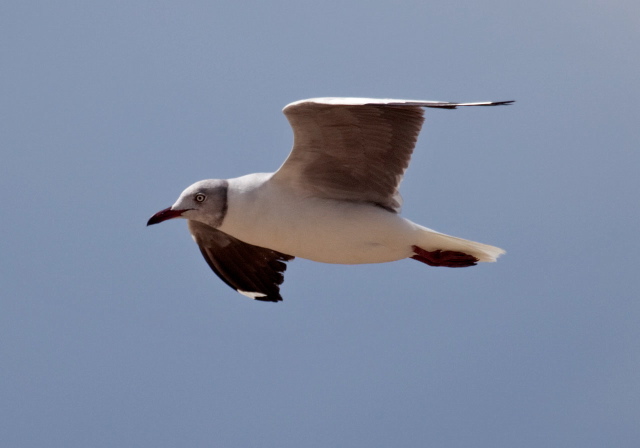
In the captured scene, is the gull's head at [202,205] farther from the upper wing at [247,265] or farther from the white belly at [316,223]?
the upper wing at [247,265]

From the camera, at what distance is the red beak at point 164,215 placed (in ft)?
28.5

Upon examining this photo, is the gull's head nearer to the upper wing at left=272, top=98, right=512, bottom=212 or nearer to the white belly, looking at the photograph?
the white belly

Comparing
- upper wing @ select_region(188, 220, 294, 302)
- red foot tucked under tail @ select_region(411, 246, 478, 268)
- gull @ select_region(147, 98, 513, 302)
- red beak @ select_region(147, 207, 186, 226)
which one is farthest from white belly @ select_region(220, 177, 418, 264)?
upper wing @ select_region(188, 220, 294, 302)

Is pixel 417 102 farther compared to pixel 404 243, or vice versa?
pixel 404 243

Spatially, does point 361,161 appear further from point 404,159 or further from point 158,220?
point 158,220

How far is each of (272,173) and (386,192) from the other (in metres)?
0.85

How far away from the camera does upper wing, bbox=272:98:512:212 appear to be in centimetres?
785

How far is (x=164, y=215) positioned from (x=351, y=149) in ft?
5.16

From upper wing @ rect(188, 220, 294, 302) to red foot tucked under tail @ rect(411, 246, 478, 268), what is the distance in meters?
1.51

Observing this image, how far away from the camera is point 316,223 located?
27.5 ft

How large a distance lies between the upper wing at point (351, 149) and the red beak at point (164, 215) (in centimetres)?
85

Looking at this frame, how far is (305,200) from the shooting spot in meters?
8.41

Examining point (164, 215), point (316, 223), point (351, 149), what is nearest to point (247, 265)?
point (164, 215)

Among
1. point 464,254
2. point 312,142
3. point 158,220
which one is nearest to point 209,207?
point 158,220
